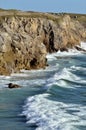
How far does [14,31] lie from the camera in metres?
61.5

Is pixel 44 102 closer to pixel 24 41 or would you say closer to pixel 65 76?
pixel 65 76

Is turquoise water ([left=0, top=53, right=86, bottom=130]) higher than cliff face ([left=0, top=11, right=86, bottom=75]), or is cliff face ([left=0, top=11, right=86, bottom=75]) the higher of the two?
cliff face ([left=0, top=11, right=86, bottom=75])

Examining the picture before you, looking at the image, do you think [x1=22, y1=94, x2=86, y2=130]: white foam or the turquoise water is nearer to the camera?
[x1=22, y1=94, x2=86, y2=130]: white foam

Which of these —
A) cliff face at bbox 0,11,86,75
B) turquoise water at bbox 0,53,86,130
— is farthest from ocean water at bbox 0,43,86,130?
cliff face at bbox 0,11,86,75

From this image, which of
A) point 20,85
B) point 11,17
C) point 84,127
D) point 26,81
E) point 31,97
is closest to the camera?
point 84,127

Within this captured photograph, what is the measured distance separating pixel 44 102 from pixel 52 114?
478 centimetres

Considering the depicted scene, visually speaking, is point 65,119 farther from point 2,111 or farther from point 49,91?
point 49,91

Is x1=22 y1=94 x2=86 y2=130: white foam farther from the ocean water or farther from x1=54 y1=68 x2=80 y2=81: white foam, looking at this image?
x1=54 y1=68 x2=80 y2=81: white foam

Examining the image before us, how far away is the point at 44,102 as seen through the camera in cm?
3622

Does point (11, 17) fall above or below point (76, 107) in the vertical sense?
above

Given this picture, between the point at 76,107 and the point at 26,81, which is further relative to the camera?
the point at 26,81

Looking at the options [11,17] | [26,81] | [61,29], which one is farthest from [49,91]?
[61,29]

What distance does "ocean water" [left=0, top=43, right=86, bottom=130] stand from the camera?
29.0m

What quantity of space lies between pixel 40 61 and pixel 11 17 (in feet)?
39.2
